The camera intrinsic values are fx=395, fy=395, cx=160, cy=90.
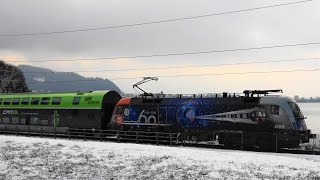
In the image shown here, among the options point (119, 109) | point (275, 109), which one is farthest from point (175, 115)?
point (275, 109)

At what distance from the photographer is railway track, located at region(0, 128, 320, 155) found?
26.8 meters

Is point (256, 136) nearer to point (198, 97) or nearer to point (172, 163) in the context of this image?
point (198, 97)

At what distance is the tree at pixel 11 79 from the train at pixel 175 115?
135 feet

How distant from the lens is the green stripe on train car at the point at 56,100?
34.8 metres

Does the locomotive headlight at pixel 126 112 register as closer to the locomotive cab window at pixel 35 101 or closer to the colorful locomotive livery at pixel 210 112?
the colorful locomotive livery at pixel 210 112

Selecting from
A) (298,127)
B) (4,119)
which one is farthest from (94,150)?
(4,119)

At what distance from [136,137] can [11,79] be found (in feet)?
198

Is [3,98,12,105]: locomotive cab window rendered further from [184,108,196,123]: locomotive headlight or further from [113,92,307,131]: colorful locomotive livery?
[184,108,196,123]: locomotive headlight

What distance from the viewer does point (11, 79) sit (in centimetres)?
8181

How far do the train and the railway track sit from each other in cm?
43

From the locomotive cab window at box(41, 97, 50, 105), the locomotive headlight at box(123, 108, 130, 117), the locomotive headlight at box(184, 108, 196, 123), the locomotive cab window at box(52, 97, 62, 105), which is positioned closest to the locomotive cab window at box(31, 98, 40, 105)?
the locomotive cab window at box(41, 97, 50, 105)

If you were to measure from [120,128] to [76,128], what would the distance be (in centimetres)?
511

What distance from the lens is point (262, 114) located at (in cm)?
2514

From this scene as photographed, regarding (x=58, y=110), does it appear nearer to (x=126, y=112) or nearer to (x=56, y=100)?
(x=56, y=100)
